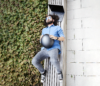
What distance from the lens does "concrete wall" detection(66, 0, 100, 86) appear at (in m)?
2.10

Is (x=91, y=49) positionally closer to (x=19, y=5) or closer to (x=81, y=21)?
(x=81, y=21)

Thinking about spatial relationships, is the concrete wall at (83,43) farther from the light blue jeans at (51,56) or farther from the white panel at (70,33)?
the light blue jeans at (51,56)

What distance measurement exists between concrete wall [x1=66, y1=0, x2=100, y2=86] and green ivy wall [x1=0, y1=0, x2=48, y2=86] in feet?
1.86

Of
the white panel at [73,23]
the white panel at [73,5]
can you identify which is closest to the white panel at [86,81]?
the white panel at [73,23]

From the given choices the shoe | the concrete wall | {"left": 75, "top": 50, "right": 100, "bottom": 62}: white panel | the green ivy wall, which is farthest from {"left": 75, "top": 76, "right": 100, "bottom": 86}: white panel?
the green ivy wall

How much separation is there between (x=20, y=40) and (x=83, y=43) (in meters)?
1.21

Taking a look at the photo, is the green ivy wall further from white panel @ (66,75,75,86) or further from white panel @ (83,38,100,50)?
white panel @ (83,38,100,50)

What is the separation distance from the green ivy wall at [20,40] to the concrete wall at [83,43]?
1.86ft

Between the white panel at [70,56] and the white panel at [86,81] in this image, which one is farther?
the white panel at [70,56]

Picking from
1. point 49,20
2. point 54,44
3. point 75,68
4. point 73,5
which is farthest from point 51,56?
point 73,5

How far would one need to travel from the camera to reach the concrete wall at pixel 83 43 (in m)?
2.10

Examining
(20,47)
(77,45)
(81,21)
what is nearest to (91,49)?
(77,45)

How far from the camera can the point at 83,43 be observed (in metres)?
2.21

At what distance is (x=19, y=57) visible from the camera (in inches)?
96.7
